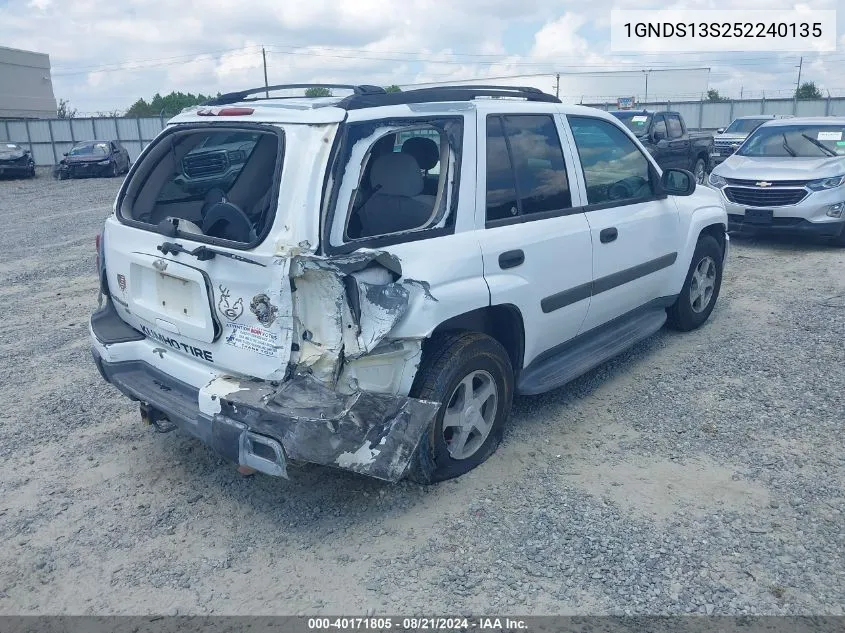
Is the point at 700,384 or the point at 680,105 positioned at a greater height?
the point at 680,105

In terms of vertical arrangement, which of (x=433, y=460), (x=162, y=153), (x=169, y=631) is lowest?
(x=169, y=631)

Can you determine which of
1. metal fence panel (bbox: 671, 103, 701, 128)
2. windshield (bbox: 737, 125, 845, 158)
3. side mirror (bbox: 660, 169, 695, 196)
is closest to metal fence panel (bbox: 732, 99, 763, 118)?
metal fence panel (bbox: 671, 103, 701, 128)

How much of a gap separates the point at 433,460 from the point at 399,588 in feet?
2.46

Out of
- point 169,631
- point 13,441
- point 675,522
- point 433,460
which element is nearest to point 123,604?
point 169,631

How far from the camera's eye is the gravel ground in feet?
9.78

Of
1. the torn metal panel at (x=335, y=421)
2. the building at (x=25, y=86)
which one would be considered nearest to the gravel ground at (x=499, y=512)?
the torn metal panel at (x=335, y=421)

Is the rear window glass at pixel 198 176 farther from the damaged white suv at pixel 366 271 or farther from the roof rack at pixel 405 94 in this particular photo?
the roof rack at pixel 405 94

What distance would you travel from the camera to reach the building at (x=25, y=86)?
41.1 m

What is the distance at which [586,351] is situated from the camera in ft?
15.2

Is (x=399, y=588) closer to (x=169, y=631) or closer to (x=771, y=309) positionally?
(x=169, y=631)

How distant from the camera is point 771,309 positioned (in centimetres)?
675

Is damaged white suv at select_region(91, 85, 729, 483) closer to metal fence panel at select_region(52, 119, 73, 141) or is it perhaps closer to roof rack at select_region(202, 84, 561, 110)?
roof rack at select_region(202, 84, 561, 110)

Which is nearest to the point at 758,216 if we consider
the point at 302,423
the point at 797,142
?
the point at 797,142

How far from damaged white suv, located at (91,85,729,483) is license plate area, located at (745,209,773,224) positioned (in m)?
5.41
